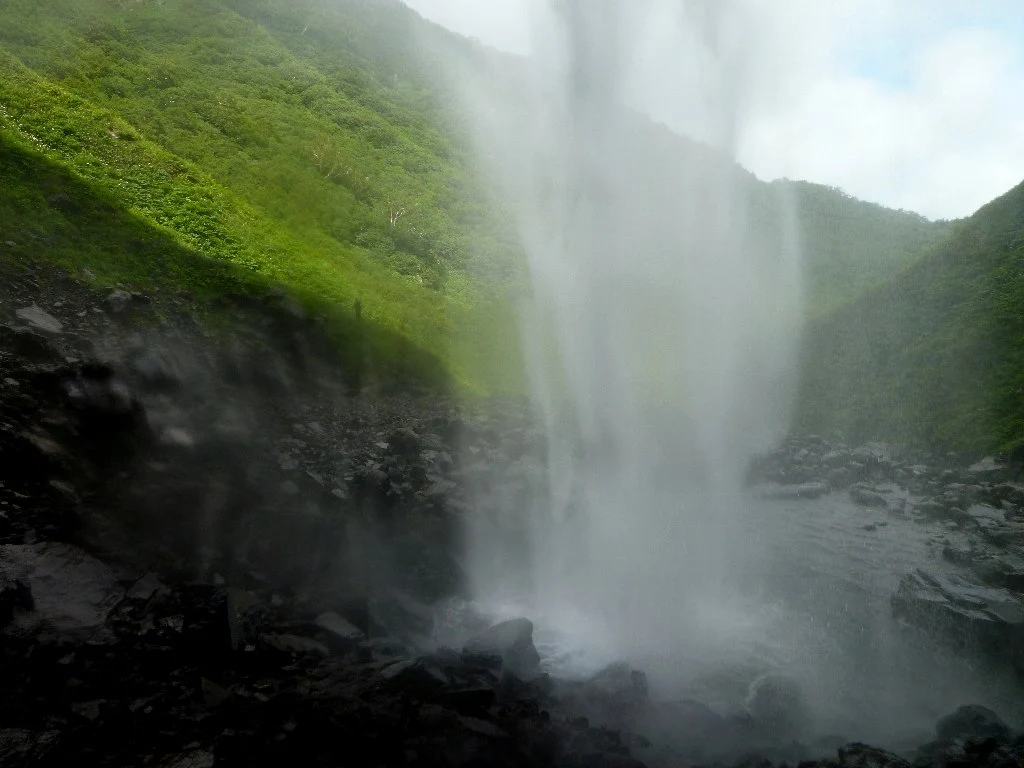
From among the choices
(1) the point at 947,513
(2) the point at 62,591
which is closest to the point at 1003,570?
(1) the point at 947,513

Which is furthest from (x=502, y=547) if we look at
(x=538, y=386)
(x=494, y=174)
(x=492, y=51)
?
(x=492, y=51)

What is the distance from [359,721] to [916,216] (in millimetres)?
68430

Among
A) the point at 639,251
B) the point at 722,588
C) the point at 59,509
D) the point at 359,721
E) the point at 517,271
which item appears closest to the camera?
the point at 359,721

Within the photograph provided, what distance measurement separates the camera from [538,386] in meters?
22.2

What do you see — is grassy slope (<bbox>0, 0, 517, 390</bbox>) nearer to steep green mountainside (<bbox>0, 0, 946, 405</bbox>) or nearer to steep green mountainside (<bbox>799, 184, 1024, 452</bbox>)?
steep green mountainside (<bbox>0, 0, 946, 405</bbox>)

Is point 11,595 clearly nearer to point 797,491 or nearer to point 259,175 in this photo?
point 797,491

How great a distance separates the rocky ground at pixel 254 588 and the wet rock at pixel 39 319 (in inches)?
3.3

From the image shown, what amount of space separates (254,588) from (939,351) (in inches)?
1009

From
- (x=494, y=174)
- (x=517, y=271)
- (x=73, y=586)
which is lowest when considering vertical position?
(x=73, y=586)

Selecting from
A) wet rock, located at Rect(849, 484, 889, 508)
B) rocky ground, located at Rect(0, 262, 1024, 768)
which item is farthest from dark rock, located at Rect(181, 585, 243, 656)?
wet rock, located at Rect(849, 484, 889, 508)

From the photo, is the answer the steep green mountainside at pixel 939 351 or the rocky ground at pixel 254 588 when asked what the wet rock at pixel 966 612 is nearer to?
the rocky ground at pixel 254 588

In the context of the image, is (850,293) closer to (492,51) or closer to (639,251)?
(639,251)

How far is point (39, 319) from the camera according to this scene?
10688mm

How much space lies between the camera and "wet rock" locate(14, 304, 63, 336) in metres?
10.5
